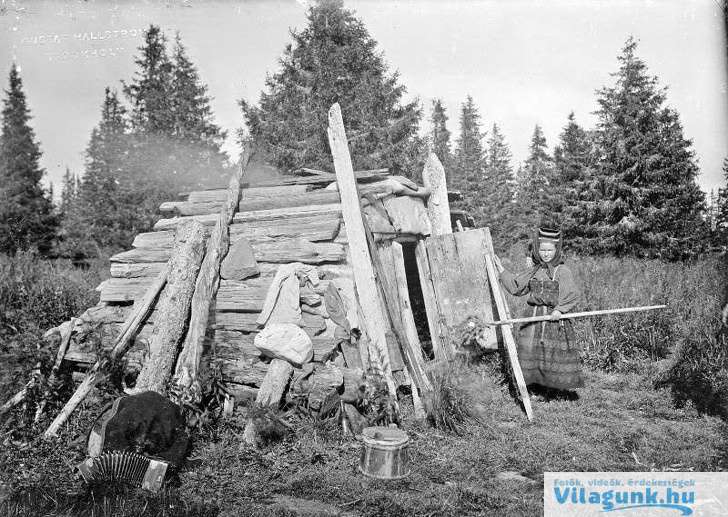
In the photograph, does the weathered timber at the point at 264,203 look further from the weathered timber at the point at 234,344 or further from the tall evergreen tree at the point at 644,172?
the tall evergreen tree at the point at 644,172

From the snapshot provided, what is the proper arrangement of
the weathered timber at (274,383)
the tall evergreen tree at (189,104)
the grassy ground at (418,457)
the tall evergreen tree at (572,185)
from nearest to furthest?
the grassy ground at (418,457) → the weathered timber at (274,383) → the tall evergreen tree at (189,104) → the tall evergreen tree at (572,185)

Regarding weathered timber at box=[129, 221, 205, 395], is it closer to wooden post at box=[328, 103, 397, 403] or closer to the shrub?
wooden post at box=[328, 103, 397, 403]

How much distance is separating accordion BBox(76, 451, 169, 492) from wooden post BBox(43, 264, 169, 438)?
127 cm

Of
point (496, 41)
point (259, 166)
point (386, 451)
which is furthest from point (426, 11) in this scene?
point (259, 166)

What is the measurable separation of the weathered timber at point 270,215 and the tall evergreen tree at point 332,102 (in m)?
10.2

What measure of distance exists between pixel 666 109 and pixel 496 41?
2006 cm

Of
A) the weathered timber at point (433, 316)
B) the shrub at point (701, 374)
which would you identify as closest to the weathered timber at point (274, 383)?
the weathered timber at point (433, 316)

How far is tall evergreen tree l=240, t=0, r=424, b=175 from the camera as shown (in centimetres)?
1744

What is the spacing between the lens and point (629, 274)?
11.3 meters

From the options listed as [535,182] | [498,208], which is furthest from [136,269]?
[535,182]

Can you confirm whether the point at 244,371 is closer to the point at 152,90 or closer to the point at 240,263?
the point at 240,263

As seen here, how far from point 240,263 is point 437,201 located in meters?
3.34

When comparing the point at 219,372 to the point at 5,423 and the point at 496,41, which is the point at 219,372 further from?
the point at 496,41

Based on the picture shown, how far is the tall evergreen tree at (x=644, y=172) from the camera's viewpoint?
70.5 ft
